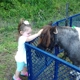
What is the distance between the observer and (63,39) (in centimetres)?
348

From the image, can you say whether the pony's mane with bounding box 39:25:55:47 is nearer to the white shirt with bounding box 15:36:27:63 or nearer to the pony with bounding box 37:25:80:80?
the pony with bounding box 37:25:80:80

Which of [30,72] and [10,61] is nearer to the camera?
[30,72]

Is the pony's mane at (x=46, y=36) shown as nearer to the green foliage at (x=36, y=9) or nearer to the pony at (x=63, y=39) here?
the pony at (x=63, y=39)

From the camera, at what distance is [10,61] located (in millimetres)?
4883

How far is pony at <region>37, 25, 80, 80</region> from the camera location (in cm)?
331

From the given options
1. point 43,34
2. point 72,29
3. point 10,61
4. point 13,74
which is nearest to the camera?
point 43,34

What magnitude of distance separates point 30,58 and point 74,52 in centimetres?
64

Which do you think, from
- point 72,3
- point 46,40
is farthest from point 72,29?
point 72,3

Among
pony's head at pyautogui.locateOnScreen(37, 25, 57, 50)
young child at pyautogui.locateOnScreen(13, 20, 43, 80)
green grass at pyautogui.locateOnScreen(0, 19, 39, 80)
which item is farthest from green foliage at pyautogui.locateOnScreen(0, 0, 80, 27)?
pony's head at pyautogui.locateOnScreen(37, 25, 57, 50)

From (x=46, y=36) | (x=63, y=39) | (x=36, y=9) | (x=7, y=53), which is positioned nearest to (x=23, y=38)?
(x=46, y=36)

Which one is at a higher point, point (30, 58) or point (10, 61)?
point (30, 58)

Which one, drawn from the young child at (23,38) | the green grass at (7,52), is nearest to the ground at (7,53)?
the green grass at (7,52)

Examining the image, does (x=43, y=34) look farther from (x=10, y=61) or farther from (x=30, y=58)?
(x=10, y=61)

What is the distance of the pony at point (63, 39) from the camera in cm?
331
